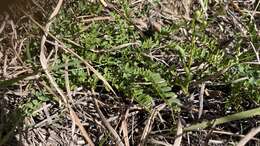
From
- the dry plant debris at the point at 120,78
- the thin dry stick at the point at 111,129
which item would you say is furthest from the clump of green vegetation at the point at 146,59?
the thin dry stick at the point at 111,129

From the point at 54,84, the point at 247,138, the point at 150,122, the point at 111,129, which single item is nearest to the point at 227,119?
the point at 247,138

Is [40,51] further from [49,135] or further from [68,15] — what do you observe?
[49,135]

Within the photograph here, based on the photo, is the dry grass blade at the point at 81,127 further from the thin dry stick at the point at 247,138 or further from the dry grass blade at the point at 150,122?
the thin dry stick at the point at 247,138

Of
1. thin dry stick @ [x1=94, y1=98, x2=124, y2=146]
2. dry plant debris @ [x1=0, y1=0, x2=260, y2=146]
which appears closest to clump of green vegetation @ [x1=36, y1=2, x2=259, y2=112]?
dry plant debris @ [x1=0, y1=0, x2=260, y2=146]

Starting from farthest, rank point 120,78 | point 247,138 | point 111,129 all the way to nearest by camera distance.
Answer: point 120,78 < point 111,129 < point 247,138

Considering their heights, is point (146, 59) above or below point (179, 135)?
above

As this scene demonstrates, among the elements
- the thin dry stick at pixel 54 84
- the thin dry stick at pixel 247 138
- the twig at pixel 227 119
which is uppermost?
the thin dry stick at pixel 54 84

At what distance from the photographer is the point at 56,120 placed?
170 cm

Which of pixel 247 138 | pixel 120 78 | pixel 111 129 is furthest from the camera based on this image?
pixel 120 78

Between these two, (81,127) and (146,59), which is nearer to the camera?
(81,127)

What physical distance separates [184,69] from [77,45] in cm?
37

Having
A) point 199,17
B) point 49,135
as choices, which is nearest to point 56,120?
point 49,135

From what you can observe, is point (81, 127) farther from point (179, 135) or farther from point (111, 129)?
point (179, 135)

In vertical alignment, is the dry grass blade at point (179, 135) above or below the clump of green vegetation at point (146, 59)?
below
